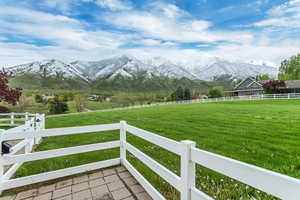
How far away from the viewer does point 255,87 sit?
134 ft

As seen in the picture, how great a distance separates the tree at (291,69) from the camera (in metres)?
47.7

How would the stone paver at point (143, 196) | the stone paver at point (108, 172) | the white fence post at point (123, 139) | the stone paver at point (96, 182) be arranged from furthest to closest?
1. the white fence post at point (123, 139)
2. the stone paver at point (108, 172)
3. the stone paver at point (96, 182)
4. the stone paver at point (143, 196)

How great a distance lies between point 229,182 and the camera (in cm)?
287

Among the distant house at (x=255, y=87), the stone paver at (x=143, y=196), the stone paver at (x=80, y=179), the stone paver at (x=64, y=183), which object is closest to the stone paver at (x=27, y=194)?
the stone paver at (x=64, y=183)

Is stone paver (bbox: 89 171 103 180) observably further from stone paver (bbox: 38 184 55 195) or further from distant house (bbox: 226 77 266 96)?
distant house (bbox: 226 77 266 96)

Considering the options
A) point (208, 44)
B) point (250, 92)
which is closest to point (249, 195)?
point (250, 92)

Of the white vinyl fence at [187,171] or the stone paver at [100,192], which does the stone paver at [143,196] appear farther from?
the stone paver at [100,192]

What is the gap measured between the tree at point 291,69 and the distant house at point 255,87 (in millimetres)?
15012

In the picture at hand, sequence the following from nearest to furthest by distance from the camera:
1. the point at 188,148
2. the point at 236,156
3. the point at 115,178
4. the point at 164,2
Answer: the point at 188,148 < the point at 115,178 < the point at 236,156 < the point at 164,2

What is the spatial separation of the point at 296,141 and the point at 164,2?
48.1 feet

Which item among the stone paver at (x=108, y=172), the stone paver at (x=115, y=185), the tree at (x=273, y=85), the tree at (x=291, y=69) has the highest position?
the tree at (x=291, y=69)

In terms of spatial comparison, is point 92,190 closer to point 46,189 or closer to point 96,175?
point 96,175

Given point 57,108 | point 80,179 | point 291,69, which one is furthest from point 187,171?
Answer: point 291,69

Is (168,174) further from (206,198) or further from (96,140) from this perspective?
(96,140)
